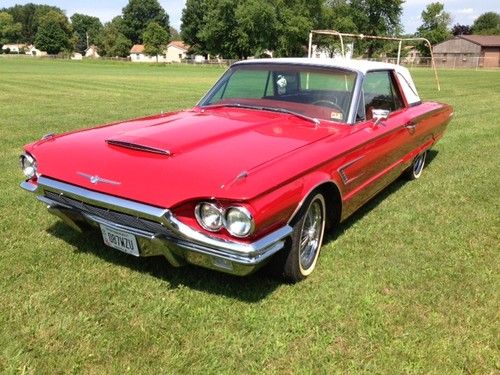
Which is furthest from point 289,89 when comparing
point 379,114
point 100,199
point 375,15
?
point 375,15

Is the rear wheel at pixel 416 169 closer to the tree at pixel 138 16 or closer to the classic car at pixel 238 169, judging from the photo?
the classic car at pixel 238 169

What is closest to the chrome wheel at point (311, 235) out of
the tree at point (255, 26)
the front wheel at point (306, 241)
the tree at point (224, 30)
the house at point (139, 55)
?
the front wheel at point (306, 241)

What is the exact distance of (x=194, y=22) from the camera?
290 ft

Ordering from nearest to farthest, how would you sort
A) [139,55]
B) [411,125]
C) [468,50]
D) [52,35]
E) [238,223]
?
[238,223] → [411,125] → [468,50] → [52,35] → [139,55]

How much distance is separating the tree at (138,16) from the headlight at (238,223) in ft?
375

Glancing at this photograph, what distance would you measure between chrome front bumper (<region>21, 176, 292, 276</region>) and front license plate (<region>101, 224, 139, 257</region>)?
4 cm

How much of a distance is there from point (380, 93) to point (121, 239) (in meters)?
3.04

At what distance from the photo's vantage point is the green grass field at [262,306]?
2645 mm

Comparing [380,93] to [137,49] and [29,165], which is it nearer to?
[29,165]

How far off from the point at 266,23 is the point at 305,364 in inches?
2777

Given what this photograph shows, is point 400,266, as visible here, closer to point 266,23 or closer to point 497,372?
point 497,372

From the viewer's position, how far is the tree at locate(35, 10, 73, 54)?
314 ft

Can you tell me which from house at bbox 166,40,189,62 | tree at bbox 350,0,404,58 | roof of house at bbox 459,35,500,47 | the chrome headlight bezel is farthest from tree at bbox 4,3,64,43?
the chrome headlight bezel

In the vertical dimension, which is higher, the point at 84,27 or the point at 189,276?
the point at 84,27
